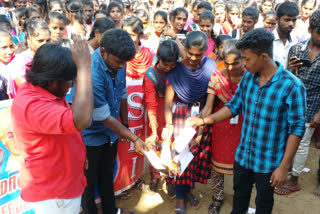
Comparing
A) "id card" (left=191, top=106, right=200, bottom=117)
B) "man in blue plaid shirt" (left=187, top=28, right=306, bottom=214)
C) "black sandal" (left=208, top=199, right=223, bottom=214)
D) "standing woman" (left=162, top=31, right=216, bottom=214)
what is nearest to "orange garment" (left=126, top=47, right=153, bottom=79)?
"standing woman" (left=162, top=31, right=216, bottom=214)

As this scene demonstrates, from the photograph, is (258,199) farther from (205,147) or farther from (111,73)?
(111,73)

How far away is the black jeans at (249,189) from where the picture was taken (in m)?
2.15

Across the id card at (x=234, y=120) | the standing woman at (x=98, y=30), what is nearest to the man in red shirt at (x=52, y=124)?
the id card at (x=234, y=120)

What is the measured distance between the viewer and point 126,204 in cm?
323

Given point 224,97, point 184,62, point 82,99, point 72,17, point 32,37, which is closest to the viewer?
point 82,99

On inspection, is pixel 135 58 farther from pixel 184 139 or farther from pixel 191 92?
pixel 184 139

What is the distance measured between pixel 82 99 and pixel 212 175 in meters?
2.07

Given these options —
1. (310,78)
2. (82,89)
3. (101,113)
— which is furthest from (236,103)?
(82,89)

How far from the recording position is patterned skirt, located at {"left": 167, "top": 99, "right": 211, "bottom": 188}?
2754 mm

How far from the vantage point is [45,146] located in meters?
1.56

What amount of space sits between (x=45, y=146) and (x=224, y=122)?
1768 millimetres

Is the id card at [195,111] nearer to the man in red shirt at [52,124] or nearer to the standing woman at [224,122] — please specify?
the standing woman at [224,122]


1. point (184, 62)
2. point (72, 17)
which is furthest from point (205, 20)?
point (72, 17)

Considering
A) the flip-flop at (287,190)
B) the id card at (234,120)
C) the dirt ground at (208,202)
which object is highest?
the id card at (234,120)
